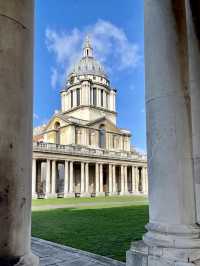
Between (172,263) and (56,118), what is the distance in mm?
53156

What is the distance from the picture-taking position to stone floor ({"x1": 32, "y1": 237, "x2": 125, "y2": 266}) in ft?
16.8

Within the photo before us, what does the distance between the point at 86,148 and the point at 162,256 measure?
45.8 meters

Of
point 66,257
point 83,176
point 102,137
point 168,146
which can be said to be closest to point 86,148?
point 83,176

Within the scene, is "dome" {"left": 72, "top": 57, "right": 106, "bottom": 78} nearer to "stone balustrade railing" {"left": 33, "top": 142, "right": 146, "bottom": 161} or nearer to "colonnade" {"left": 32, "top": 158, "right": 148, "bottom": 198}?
"stone balustrade railing" {"left": 33, "top": 142, "right": 146, "bottom": 161}

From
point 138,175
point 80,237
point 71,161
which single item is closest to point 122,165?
point 138,175

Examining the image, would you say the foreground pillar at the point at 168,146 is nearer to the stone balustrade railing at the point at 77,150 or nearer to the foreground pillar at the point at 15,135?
the foreground pillar at the point at 15,135

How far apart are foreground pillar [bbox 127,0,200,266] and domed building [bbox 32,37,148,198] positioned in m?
38.3

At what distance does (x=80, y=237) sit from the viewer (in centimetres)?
812

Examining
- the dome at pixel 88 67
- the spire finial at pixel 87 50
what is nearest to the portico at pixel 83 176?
the dome at pixel 88 67

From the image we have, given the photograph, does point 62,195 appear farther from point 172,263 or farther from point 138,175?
point 172,263

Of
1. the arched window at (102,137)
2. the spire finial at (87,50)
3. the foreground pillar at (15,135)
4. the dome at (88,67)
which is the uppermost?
the spire finial at (87,50)

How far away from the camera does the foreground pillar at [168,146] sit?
11.0 ft

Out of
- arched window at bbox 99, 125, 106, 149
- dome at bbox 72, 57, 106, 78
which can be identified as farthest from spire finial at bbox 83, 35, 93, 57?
arched window at bbox 99, 125, 106, 149

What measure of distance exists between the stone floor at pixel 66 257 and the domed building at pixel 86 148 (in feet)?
114
